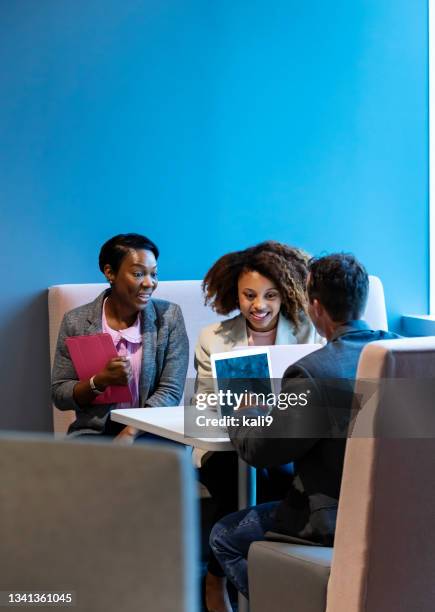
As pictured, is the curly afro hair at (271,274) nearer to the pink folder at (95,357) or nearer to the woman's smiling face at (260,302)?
the woman's smiling face at (260,302)

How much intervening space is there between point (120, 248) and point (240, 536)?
1.38 metres

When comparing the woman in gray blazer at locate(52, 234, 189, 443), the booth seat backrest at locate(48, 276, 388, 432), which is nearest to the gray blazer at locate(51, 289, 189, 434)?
the woman in gray blazer at locate(52, 234, 189, 443)

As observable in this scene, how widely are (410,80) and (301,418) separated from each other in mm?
2777

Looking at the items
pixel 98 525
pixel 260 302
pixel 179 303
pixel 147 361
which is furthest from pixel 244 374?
pixel 98 525

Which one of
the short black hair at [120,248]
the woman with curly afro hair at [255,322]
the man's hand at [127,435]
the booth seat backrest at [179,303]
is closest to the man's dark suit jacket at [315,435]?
the woman with curly afro hair at [255,322]

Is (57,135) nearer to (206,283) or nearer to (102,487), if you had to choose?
(206,283)

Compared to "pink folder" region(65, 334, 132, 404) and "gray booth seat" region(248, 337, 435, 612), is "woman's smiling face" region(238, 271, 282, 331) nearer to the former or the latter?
"pink folder" region(65, 334, 132, 404)

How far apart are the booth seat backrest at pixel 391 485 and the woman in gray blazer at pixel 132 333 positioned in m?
1.55

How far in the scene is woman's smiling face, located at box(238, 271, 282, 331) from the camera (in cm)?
323

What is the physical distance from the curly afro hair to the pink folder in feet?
1.38

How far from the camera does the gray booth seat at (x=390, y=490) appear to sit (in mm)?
1838

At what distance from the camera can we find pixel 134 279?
3529mm

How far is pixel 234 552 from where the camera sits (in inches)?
101

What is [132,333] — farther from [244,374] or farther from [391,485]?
[391,485]
